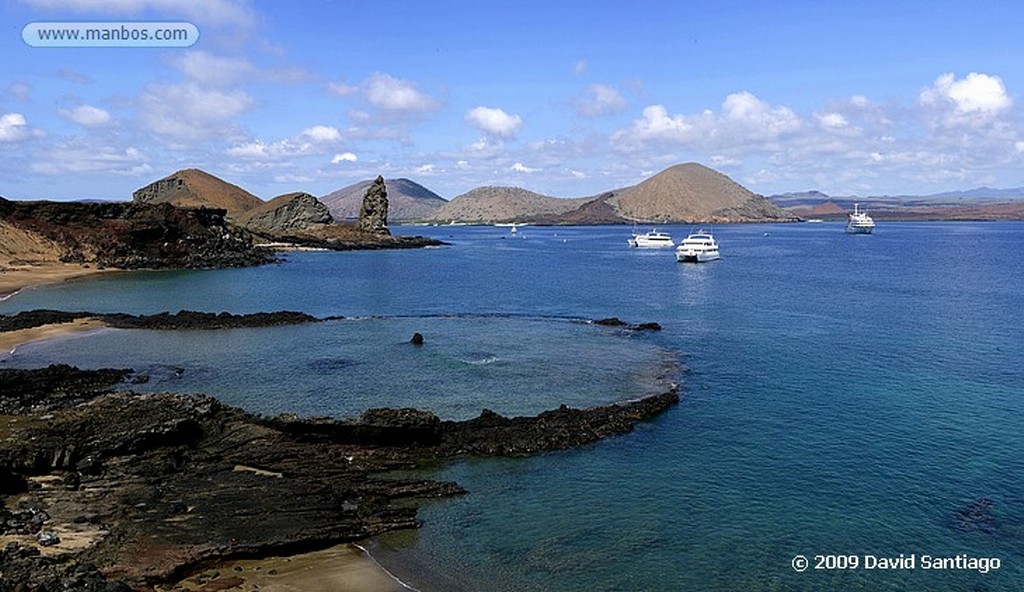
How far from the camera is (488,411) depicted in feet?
94.4

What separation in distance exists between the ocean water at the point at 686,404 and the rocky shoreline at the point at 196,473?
1537 mm

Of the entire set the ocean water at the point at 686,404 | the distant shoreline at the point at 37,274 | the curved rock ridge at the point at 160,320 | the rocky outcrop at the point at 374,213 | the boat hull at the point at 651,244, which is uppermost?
the rocky outcrop at the point at 374,213

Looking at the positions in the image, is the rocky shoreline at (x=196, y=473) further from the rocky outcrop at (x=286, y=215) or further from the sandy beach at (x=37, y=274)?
the rocky outcrop at (x=286, y=215)

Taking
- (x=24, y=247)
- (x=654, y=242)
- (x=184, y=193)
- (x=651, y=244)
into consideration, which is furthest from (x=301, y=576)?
(x=184, y=193)

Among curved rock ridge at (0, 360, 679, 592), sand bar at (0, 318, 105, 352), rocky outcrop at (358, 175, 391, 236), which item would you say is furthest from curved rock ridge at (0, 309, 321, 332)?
rocky outcrop at (358, 175, 391, 236)

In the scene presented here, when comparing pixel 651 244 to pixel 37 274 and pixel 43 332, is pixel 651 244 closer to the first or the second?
pixel 37 274

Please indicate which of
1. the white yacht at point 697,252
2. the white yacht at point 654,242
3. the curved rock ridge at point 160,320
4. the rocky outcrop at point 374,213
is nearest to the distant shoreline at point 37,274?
the curved rock ridge at point 160,320

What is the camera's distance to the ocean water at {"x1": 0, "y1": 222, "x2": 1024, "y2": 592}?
1831cm

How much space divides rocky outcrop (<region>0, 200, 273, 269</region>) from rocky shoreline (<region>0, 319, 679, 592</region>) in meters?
79.6

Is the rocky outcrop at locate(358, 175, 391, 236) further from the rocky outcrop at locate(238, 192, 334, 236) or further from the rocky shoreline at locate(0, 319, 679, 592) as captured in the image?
the rocky shoreline at locate(0, 319, 679, 592)

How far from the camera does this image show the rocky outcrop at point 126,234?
102 metres

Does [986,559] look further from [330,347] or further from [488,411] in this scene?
[330,347]

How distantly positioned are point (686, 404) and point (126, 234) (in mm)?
101161

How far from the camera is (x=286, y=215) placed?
184000mm
